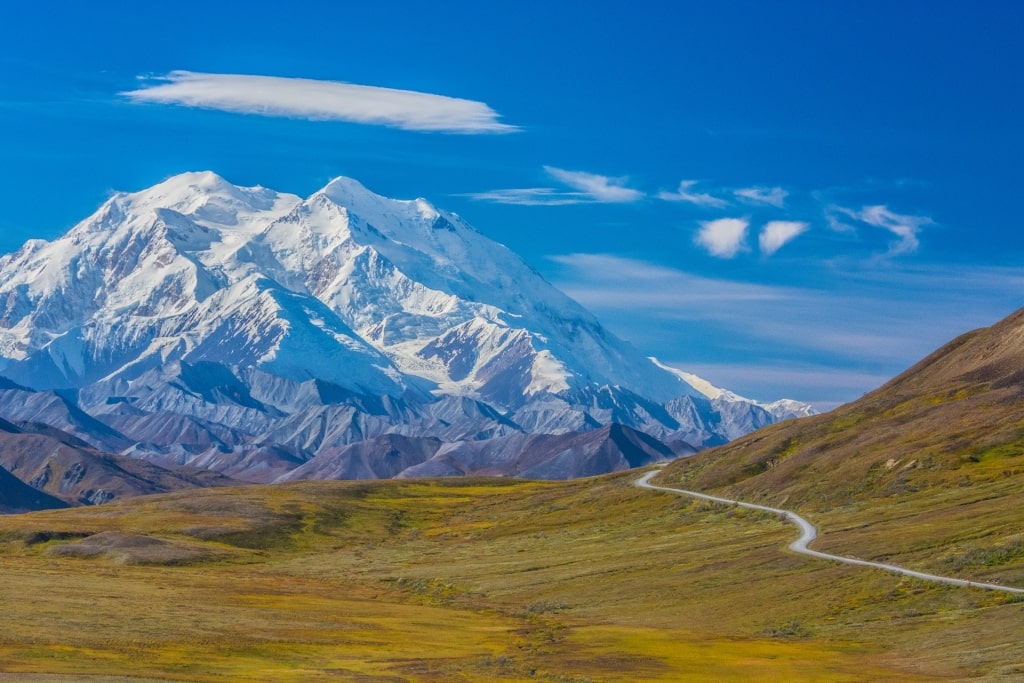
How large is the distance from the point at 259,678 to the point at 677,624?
4691cm

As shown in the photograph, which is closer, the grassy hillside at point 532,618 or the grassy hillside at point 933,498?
the grassy hillside at point 532,618

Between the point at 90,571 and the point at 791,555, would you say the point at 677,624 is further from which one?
the point at 90,571

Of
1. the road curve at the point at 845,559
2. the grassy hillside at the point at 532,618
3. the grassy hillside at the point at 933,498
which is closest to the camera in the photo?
the grassy hillside at the point at 532,618

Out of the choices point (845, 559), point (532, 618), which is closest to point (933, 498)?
point (845, 559)

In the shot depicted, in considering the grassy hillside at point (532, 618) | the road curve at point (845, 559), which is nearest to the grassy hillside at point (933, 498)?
the road curve at point (845, 559)

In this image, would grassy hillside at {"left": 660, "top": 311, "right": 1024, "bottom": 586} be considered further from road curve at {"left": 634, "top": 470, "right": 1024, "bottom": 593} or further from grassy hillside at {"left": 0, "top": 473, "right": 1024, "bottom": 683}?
grassy hillside at {"left": 0, "top": 473, "right": 1024, "bottom": 683}

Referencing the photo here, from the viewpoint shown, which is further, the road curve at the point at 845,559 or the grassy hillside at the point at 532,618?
the road curve at the point at 845,559

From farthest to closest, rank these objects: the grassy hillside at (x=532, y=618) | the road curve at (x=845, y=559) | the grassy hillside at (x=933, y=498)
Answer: the grassy hillside at (x=933, y=498) < the road curve at (x=845, y=559) < the grassy hillside at (x=532, y=618)

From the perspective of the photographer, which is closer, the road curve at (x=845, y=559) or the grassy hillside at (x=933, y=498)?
the road curve at (x=845, y=559)

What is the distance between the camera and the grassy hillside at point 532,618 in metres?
92.4

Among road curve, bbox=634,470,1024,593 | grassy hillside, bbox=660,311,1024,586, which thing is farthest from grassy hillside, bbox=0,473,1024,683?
grassy hillside, bbox=660,311,1024,586

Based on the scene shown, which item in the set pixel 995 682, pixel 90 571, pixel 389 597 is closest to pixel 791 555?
pixel 389 597

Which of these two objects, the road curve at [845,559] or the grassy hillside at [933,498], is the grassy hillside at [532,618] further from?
the grassy hillside at [933,498]

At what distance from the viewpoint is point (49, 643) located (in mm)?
95125
